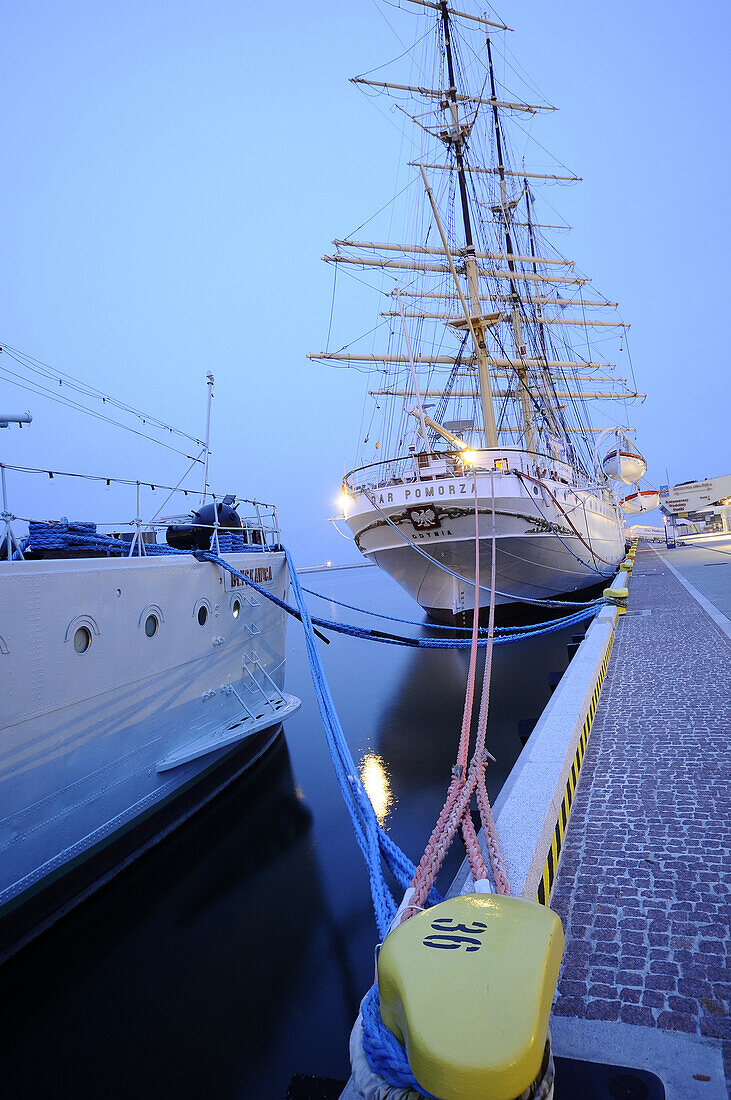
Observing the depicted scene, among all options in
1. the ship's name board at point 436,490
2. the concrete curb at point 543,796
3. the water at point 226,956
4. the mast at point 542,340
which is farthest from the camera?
the mast at point 542,340

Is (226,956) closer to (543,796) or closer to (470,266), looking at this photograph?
(543,796)

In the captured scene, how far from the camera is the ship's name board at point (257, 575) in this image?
9.52m

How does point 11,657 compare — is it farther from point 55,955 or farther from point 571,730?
point 571,730

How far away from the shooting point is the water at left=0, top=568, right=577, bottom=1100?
4277mm

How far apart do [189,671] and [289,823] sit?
245cm

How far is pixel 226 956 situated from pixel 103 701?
9.13 feet

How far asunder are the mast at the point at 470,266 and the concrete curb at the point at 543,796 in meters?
16.6

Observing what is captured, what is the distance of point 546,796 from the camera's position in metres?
4.12

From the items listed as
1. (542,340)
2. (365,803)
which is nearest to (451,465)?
(365,803)

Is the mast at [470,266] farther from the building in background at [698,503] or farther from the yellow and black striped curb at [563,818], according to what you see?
the building in background at [698,503]

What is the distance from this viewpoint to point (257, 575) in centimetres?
1048

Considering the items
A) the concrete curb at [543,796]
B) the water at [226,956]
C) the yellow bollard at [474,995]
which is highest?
the yellow bollard at [474,995]

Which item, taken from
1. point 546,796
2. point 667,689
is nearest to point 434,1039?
point 546,796

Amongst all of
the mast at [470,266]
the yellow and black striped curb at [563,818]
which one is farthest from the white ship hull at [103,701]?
the mast at [470,266]
